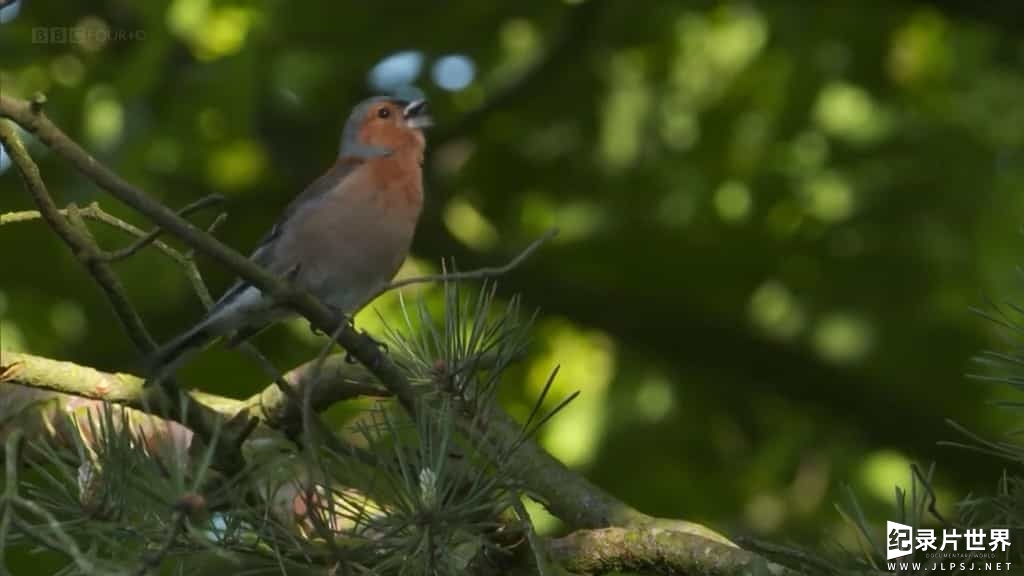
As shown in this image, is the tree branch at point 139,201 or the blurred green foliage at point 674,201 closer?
the tree branch at point 139,201

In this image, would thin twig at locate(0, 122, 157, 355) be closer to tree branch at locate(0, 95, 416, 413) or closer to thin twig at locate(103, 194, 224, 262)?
thin twig at locate(103, 194, 224, 262)

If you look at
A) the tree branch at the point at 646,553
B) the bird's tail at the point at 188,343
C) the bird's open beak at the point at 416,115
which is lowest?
the tree branch at the point at 646,553

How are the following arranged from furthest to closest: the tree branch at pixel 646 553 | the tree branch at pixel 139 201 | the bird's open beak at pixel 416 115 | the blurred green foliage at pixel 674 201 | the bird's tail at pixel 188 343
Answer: the blurred green foliage at pixel 674 201, the bird's open beak at pixel 416 115, the bird's tail at pixel 188 343, the tree branch at pixel 646 553, the tree branch at pixel 139 201

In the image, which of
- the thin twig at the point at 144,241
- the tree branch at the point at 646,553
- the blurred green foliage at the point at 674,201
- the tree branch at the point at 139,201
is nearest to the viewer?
the tree branch at the point at 139,201

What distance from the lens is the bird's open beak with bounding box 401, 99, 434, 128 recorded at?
631cm

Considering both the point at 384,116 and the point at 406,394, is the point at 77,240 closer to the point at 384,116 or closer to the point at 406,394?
the point at 406,394

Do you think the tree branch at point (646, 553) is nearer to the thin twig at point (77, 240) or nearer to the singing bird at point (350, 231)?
the thin twig at point (77, 240)

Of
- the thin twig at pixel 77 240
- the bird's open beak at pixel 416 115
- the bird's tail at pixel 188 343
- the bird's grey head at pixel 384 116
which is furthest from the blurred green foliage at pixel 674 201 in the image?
the thin twig at pixel 77 240

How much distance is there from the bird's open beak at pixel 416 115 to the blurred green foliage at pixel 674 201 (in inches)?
26.9

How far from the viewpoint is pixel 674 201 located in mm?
8227

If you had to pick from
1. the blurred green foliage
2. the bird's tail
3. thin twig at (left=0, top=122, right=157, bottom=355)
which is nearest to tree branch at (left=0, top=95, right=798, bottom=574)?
thin twig at (left=0, top=122, right=157, bottom=355)

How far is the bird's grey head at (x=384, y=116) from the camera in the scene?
249 inches

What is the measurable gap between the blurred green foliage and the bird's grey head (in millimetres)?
506

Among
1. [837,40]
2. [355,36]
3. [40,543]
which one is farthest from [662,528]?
[837,40]
